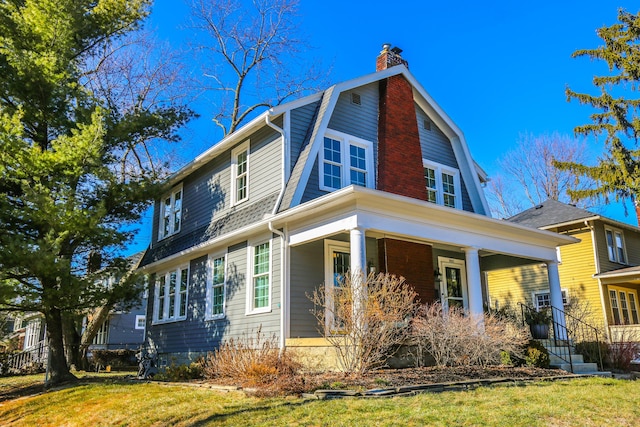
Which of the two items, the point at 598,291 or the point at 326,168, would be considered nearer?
the point at 326,168

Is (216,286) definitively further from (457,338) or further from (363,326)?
(457,338)

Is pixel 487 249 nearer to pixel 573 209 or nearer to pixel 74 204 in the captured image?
pixel 74 204

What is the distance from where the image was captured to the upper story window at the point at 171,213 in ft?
59.0

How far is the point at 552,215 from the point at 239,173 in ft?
50.6

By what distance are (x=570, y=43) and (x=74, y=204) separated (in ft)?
69.8

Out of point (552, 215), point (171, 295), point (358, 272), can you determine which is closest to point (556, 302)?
point (358, 272)

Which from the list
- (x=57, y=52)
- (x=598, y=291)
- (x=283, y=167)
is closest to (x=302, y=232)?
(x=283, y=167)

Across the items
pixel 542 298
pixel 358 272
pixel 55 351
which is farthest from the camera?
pixel 542 298

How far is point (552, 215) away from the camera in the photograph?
Result: 23.2m

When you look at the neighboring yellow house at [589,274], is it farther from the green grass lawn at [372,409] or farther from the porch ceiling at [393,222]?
the green grass lawn at [372,409]

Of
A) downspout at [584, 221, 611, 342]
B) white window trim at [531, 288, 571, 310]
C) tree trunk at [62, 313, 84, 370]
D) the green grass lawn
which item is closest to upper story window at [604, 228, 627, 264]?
downspout at [584, 221, 611, 342]

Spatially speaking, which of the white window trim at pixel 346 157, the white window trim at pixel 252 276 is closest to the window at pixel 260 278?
the white window trim at pixel 252 276

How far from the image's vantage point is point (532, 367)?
435 inches

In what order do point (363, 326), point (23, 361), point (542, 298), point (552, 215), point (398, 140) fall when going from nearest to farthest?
1. point (363, 326)
2. point (398, 140)
3. point (23, 361)
4. point (542, 298)
5. point (552, 215)
